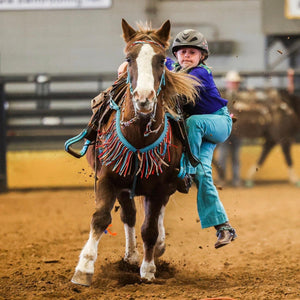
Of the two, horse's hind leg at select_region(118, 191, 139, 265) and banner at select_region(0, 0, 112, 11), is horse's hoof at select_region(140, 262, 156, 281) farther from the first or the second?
banner at select_region(0, 0, 112, 11)

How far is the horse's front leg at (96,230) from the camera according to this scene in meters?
3.24

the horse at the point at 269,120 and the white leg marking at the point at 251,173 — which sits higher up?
the horse at the point at 269,120

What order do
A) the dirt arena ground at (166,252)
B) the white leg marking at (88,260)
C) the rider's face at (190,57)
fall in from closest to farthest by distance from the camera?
1. the white leg marking at (88,260)
2. the dirt arena ground at (166,252)
3. the rider's face at (190,57)

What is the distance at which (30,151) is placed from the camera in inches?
356

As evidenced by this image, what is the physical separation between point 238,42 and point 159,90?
9.74 m

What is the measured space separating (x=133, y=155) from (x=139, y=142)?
101mm

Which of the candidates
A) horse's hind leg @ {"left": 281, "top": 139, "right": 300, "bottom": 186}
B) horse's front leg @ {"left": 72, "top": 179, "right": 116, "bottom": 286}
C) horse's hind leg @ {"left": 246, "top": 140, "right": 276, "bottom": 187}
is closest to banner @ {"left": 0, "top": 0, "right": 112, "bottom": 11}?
horse's hind leg @ {"left": 246, "top": 140, "right": 276, "bottom": 187}

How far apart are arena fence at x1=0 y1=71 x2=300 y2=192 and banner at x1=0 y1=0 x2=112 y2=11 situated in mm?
2182

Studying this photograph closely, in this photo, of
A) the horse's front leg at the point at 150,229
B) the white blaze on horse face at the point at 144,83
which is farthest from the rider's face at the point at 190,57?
the horse's front leg at the point at 150,229

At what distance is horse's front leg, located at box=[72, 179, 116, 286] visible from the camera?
10.6 feet

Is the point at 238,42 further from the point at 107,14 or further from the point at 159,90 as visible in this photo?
the point at 159,90

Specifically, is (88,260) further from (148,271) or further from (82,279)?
(148,271)

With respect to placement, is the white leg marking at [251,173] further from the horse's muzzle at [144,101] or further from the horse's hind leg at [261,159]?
the horse's muzzle at [144,101]

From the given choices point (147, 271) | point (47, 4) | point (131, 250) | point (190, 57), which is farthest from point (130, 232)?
point (47, 4)
